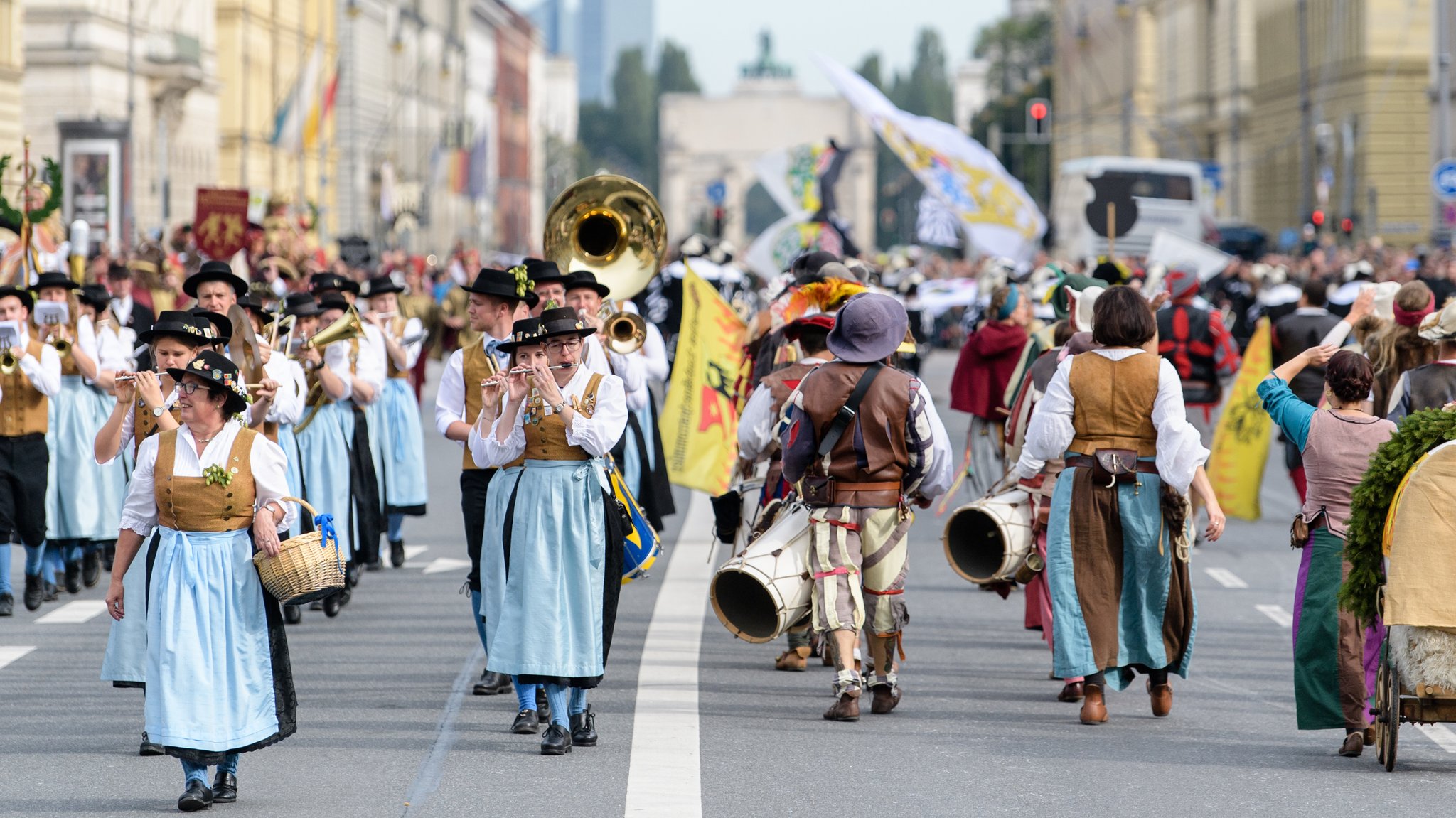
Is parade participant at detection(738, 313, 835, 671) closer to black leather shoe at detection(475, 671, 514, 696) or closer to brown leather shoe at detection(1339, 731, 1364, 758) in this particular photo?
black leather shoe at detection(475, 671, 514, 696)

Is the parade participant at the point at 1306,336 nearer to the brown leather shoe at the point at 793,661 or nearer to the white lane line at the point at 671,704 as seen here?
the white lane line at the point at 671,704

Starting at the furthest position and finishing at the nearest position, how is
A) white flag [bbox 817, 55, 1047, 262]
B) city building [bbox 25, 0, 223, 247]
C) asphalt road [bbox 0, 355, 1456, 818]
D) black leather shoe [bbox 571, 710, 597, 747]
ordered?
city building [bbox 25, 0, 223, 247]
white flag [bbox 817, 55, 1047, 262]
black leather shoe [bbox 571, 710, 597, 747]
asphalt road [bbox 0, 355, 1456, 818]

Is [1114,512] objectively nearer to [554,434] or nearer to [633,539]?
[633,539]

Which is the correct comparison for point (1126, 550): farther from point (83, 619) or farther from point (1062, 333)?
point (83, 619)

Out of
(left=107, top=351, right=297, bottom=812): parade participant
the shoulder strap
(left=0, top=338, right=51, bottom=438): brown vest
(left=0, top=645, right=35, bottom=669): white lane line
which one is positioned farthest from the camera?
(left=0, top=338, right=51, bottom=438): brown vest

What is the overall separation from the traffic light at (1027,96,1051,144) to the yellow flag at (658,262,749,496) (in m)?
33.7

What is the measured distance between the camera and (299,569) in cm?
706

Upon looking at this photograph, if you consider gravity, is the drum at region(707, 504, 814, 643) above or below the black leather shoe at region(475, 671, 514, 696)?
above

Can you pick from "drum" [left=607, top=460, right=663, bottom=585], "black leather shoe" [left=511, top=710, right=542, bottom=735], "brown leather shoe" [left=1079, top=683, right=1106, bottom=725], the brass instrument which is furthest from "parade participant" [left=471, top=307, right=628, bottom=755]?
the brass instrument

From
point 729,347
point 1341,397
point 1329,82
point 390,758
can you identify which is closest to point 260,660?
point 390,758

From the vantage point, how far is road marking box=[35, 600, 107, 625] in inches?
457

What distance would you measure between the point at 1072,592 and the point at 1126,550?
0.87 feet

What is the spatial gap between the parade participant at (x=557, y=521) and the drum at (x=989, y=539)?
1866mm

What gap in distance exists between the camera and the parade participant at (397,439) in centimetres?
1305
